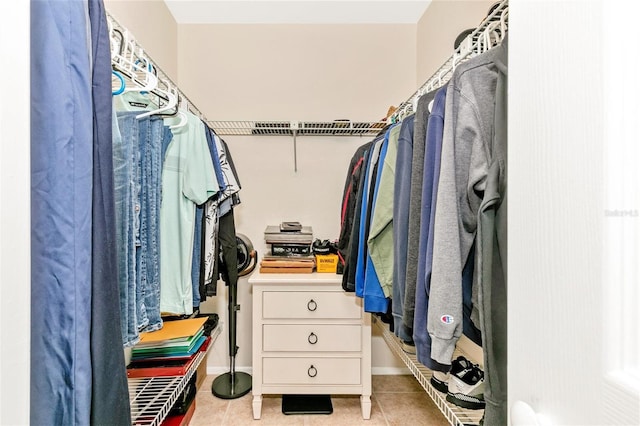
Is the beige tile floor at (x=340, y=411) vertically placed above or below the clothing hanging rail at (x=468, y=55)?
below

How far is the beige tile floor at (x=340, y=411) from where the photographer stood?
176 centimetres

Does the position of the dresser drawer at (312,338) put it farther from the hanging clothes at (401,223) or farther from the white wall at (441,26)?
the white wall at (441,26)

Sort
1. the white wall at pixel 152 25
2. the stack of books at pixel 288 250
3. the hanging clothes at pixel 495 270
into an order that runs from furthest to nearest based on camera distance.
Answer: the stack of books at pixel 288 250
the white wall at pixel 152 25
the hanging clothes at pixel 495 270

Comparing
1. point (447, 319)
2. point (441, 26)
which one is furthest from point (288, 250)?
point (441, 26)

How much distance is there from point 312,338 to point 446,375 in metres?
0.81

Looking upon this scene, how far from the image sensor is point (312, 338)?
1.80 m

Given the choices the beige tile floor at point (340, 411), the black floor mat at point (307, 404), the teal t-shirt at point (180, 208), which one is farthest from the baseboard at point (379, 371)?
the teal t-shirt at point (180, 208)

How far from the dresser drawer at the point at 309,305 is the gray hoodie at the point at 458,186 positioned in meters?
1.02

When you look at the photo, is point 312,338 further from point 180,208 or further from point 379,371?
point 180,208

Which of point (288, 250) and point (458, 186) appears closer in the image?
point (458, 186)

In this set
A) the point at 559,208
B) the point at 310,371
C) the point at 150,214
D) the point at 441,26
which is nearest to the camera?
the point at 559,208

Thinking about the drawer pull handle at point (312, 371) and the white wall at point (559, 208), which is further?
the drawer pull handle at point (312, 371)

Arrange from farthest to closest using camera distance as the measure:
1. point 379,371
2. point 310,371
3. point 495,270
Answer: point 379,371
point 310,371
point 495,270

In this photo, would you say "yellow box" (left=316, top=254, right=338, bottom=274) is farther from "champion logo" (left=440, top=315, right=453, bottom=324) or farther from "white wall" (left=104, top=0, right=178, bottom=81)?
"white wall" (left=104, top=0, right=178, bottom=81)
